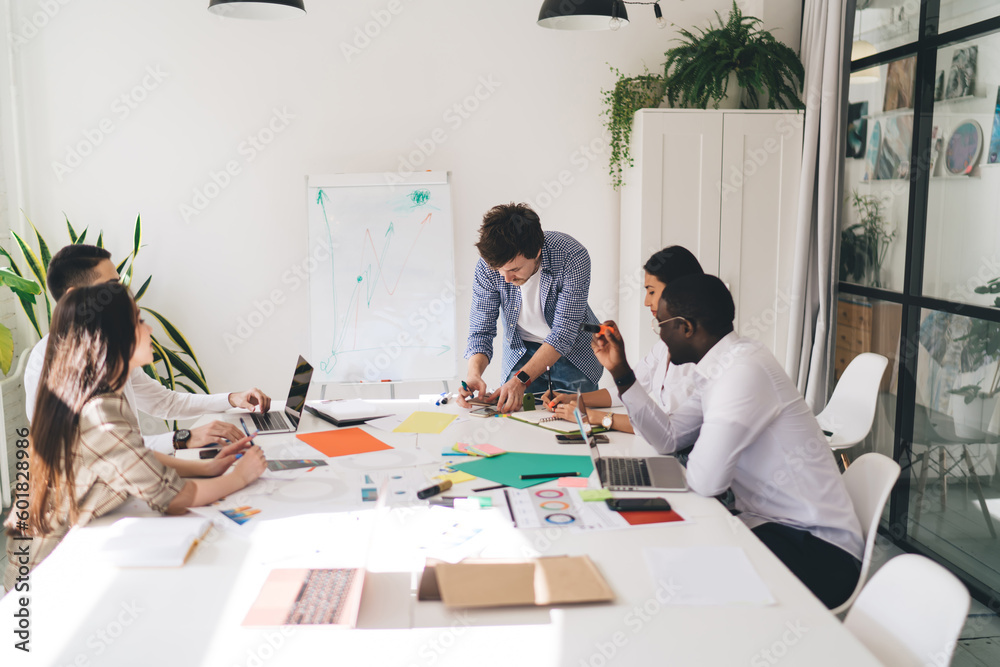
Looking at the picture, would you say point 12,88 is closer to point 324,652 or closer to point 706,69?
point 706,69

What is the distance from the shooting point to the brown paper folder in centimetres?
145

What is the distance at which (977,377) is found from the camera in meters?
3.11

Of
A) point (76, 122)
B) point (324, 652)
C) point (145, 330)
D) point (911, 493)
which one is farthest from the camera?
point (76, 122)

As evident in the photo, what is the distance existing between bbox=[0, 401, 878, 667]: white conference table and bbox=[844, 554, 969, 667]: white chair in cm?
14

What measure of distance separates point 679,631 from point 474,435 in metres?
1.25

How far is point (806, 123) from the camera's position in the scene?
3.99 m

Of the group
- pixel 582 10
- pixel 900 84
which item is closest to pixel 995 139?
pixel 900 84

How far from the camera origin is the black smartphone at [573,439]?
245cm

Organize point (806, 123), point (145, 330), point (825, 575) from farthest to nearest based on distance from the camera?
point (806, 123) < point (145, 330) < point (825, 575)

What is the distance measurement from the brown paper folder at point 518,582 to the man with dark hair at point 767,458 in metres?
0.58

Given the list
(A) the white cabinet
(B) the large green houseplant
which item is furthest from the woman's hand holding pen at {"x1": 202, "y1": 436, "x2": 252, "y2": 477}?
(A) the white cabinet

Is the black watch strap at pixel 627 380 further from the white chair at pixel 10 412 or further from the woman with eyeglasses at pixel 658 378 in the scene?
the white chair at pixel 10 412

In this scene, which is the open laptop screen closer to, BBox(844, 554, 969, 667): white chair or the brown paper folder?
the brown paper folder

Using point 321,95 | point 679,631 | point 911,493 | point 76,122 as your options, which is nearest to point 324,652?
point 679,631
